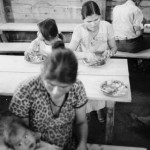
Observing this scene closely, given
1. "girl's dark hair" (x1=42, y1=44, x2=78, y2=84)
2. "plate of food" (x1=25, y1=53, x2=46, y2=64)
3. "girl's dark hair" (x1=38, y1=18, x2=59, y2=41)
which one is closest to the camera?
"girl's dark hair" (x1=42, y1=44, x2=78, y2=84)

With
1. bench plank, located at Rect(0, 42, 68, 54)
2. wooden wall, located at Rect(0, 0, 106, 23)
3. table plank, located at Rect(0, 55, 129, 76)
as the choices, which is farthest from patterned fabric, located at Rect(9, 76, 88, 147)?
wooden wall, located at Rect(0, 0, 106, 23)

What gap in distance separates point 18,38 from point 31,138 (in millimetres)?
4684

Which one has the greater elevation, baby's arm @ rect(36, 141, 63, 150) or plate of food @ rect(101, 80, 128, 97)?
plate of food @ rect(101, 80, 128, 97)

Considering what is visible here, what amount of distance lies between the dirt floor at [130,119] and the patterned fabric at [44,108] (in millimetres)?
1479

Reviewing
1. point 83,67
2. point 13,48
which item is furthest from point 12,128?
point 13,48

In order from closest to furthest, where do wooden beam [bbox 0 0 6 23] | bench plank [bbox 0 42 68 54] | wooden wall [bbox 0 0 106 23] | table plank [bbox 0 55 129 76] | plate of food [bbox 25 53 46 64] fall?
table plank [bbox 0 55 129 76]
plate of food [bbox 25 53 46 64]
bench plank [bbox 0 42 68 54]
wooden wall [bbox 0 0 106 23]
wooden beam [bbox 0 0 6 23]

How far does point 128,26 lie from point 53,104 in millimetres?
3157

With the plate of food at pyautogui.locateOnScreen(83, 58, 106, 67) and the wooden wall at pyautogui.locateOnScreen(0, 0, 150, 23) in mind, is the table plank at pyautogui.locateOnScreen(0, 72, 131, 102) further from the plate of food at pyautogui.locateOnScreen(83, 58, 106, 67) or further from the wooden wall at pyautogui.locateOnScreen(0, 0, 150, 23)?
the wooden wall at pyautogui.locateOnScreen(0, 0, 150, 23)

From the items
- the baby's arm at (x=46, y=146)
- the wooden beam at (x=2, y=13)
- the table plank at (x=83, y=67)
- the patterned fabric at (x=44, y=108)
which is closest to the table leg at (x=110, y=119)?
the table plank at (x=83, y=67)

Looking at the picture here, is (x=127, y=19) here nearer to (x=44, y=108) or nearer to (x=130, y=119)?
(x=130, y=119)

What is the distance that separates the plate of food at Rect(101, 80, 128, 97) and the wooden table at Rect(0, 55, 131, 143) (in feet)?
0.15

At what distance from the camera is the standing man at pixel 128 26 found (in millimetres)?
4566

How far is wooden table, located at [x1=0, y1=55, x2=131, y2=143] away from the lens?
2.81m

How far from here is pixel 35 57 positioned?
11.4 ft
